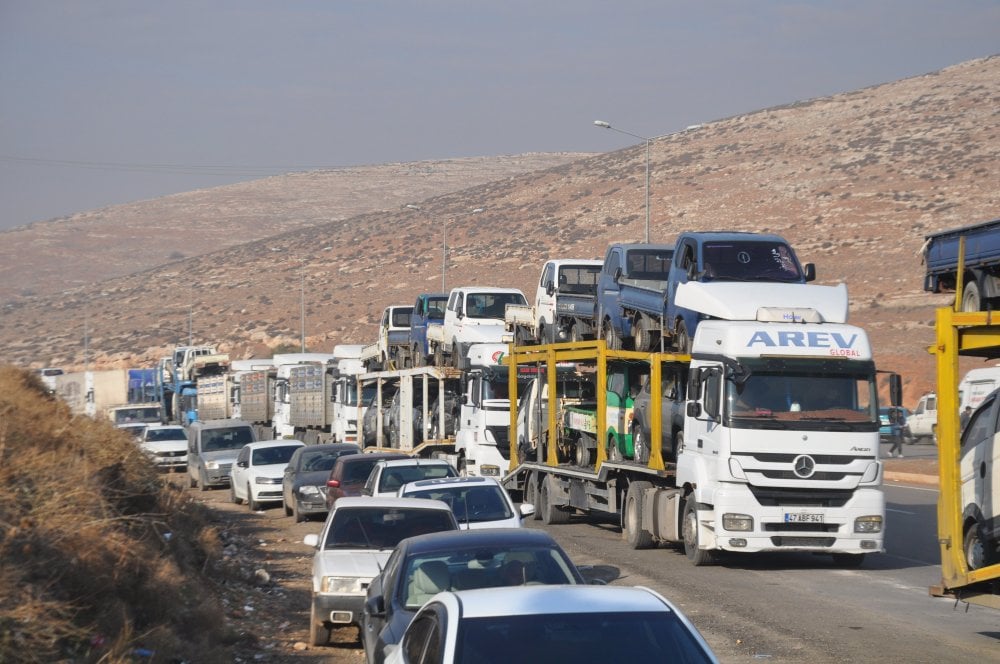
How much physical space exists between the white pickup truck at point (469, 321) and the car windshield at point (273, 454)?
4328mm

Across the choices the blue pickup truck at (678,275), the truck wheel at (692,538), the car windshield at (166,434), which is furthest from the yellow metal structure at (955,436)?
the car windshield at (166,434)

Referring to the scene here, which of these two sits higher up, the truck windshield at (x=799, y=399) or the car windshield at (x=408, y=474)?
the truck windshield at (x=799, y=399)

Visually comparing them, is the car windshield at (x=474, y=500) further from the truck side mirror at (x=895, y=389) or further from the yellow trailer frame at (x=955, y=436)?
the yellow trailer frame at (x=955, y=436)

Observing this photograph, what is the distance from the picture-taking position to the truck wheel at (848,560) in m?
17.2

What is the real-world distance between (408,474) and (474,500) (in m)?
3.85

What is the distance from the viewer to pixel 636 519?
1914 cm

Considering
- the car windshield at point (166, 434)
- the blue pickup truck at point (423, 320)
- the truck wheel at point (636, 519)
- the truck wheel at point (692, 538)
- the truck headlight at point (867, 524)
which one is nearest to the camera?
the truck headlight at point (867, 524)

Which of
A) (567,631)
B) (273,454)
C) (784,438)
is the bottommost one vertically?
(273,454)

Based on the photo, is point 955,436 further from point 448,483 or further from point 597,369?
point 597,369

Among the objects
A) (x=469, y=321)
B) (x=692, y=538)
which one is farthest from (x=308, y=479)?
(x=692, y=538)

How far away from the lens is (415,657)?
249 inches

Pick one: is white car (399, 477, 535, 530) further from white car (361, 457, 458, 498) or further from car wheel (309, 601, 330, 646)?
car wheel (309, 601, 330, 646)

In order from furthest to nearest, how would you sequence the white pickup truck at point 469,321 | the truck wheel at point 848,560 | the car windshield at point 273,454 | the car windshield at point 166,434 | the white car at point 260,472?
the car windshield at point 166,434
the white pickup truck at point 469,321
the car windshield at point 273,454
the white car at point 260,472
the truck wheel at point 848,560

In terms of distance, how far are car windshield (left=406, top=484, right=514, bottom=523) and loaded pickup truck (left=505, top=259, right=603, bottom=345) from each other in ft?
28.4
